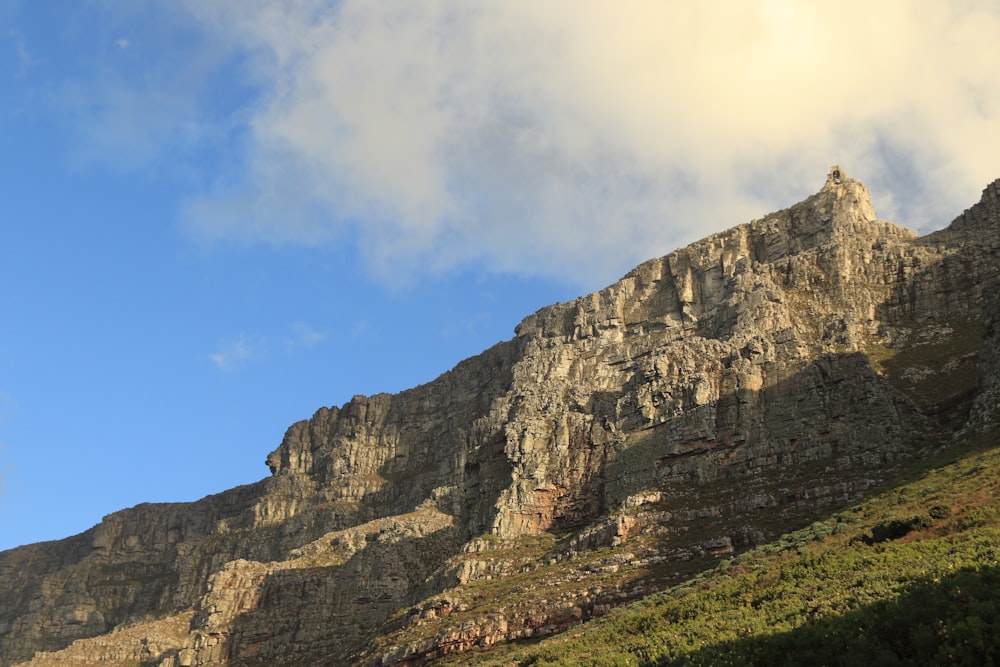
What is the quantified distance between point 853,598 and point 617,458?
62.8 m

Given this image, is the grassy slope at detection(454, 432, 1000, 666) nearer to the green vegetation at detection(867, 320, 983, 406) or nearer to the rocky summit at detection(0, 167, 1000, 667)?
the rocky summit at detection(0, 167, 1000, 667)

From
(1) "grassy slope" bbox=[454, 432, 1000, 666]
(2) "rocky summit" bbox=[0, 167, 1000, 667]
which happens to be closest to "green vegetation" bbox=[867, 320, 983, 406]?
(2) "rocky summit" bbox=[0, 167, 1000, 667]

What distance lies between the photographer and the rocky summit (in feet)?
291

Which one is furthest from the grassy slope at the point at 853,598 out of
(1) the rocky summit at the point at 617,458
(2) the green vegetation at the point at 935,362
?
(2) the green vegetation at the point at 935,362

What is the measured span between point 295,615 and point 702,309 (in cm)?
6953

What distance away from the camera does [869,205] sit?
14212 cm

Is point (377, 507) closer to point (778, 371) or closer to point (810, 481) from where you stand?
point (778, 371)

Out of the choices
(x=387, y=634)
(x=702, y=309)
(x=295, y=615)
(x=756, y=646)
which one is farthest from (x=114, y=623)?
(x=756, y=646)

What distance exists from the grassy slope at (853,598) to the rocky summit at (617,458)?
8.67 m

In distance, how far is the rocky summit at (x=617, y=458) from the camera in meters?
88.8

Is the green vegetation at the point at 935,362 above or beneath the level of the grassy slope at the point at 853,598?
above

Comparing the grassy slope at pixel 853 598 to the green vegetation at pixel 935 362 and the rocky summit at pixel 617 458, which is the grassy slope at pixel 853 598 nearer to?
the rocky summit at pixel 617 458

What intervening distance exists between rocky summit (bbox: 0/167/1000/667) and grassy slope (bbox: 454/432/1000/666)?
8.67m

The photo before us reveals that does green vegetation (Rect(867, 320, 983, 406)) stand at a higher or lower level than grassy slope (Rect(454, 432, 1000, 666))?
higher
